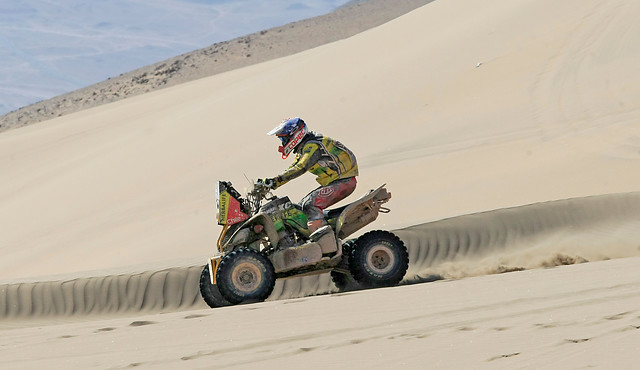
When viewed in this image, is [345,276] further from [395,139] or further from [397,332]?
[395,139]

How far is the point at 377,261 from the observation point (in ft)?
30.0

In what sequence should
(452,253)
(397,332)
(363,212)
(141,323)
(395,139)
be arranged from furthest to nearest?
(395,139) < (452,253) < (363,212) < (141,323) < (397,332)

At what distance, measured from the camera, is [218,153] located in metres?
20.4

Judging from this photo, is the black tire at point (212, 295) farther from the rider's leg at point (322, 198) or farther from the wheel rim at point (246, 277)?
the rider's leg at point (322, 198)

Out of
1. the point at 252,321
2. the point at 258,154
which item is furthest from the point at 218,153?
the point at 252,321

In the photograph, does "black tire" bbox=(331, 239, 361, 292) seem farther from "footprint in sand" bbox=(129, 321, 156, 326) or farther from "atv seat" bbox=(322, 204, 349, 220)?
"footprint in sand" bbox=(129, 321, 156, 326)

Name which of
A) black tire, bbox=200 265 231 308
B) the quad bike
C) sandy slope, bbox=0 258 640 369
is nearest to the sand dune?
the quad bike

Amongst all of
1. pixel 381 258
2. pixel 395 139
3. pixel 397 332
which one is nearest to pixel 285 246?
pixel 381 258

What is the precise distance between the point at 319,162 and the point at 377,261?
100cm

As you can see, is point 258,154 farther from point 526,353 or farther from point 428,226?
point 526,353

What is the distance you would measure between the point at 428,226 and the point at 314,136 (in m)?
2.41

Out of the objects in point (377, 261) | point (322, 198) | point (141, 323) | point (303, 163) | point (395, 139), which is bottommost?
point (141, 323)

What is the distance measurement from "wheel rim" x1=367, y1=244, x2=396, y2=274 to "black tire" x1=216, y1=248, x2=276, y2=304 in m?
0.90

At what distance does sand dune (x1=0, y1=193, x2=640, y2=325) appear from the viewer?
34.2ft
